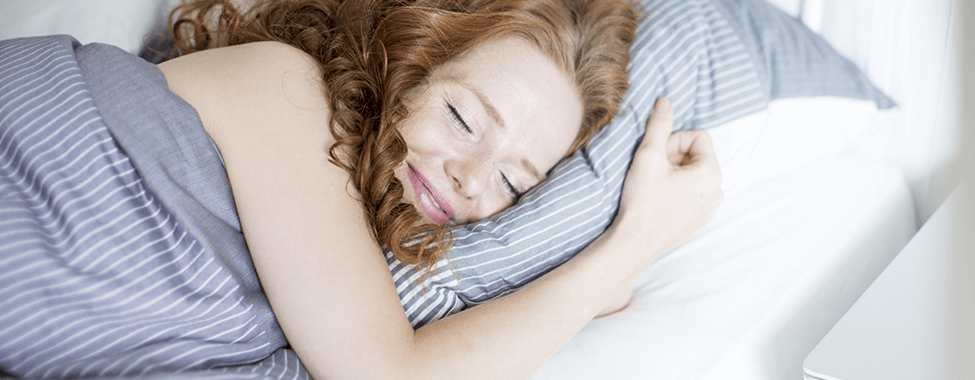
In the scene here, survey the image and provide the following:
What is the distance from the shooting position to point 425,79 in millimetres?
1000

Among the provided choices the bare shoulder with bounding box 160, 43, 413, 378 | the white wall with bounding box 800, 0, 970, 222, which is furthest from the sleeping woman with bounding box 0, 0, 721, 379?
the white wall with bounding box 800, 0, 970, 222

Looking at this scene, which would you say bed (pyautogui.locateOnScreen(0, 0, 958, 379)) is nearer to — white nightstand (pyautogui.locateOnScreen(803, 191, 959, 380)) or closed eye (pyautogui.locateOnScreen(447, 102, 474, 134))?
white nightstand (pyautogui.locateOnScreen(803, 191, 959, 380))

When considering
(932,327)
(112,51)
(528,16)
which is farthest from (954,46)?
(112,51)

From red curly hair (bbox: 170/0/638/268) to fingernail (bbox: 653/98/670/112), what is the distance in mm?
77

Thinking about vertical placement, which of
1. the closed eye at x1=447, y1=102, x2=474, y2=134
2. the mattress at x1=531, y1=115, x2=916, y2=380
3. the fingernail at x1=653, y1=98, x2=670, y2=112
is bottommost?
the mattress at x1=531, y1=115, x2=916, y2=380

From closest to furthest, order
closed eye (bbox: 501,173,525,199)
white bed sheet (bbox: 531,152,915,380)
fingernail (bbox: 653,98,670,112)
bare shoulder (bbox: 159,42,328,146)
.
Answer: bare shoulder (bbox: 159,42,328,146) < white bed sheet (bbox: 531,152,915,380) < closed eye (bbox: 501,173,525,199) < fingernail (bbox: 653,98,670,112)

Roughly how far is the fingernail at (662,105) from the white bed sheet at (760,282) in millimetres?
283

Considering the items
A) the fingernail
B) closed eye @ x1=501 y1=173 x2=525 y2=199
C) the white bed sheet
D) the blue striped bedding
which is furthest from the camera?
the fingernail

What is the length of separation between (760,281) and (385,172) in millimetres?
700

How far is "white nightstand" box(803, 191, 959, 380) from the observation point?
74 centimetres

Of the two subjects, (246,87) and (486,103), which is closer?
(246,87)

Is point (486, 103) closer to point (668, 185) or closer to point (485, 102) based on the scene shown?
point (485, 102)

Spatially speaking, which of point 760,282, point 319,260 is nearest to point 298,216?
point 319,260

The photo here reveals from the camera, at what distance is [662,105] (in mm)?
1172
